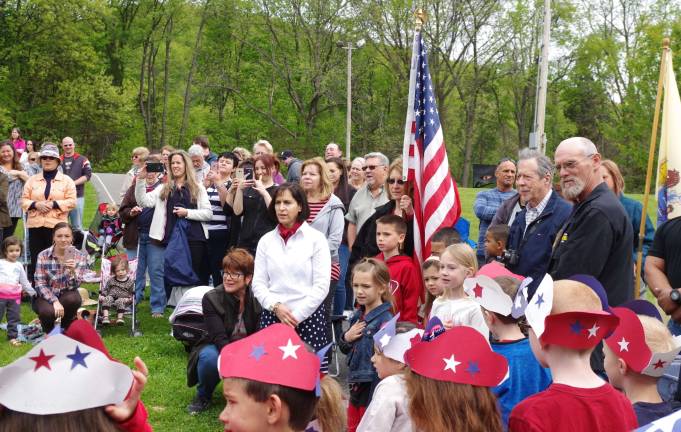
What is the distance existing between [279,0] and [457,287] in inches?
1630

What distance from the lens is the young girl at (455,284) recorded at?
16.3 feet

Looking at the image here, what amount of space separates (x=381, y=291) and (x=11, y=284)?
5062 mm

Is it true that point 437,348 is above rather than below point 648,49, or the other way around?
below

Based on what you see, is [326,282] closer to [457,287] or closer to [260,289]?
[260,289]

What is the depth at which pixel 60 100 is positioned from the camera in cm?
3772

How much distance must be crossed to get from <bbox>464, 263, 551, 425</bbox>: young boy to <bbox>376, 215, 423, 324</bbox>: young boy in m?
2.04

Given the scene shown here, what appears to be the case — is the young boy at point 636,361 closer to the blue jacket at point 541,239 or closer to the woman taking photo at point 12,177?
the blue jacket at point 541,239

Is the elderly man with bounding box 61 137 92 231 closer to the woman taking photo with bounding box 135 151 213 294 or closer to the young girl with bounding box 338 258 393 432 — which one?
the woman taking photo with bounding box 135 151 213 294

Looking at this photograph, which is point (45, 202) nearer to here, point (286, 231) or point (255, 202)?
point (255, 202)

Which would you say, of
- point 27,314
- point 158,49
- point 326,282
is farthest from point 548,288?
point 158,49

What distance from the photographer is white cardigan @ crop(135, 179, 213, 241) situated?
9.12 meters

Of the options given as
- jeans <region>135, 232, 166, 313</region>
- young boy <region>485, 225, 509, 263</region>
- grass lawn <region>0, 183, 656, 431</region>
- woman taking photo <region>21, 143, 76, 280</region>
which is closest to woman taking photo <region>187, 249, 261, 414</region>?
grass lawn <region>0, 183, 656, 431</region>

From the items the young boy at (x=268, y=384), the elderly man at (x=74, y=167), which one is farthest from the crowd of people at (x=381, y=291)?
the elderly man at (x=74, y=167)

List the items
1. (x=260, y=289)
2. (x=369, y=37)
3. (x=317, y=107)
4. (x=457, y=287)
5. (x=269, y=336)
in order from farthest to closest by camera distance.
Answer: (x=317, y=107) → (x=369, y=37) → (x=260, y=289) → (x=457, y=287) → (x=269, y=336)
